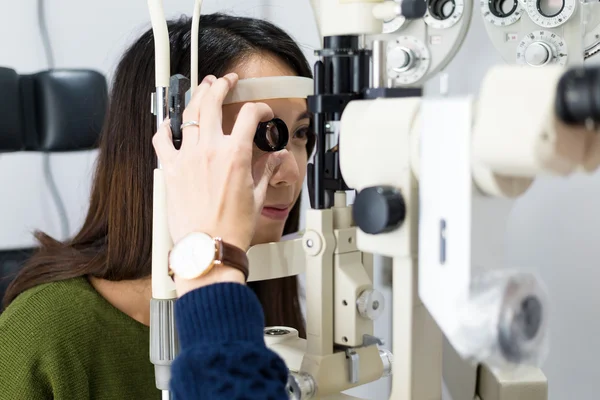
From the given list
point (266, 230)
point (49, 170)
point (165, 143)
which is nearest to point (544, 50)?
point (266, 230)

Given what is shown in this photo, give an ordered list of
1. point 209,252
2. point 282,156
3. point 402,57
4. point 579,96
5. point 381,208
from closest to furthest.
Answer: point 579,96
point 381,208
point 209,252
point 282,156
point 402,57

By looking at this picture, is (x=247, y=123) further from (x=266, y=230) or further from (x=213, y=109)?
(x=266, y=230)

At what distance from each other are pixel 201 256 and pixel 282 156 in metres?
0.41

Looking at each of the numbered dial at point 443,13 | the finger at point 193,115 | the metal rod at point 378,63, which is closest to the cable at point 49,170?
the numbered dial at point 443,13

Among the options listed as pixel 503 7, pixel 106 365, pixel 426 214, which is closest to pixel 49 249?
pixel 106 365

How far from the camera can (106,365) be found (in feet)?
3.88

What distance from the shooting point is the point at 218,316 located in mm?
718

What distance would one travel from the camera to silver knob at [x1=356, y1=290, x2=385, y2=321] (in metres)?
0.75

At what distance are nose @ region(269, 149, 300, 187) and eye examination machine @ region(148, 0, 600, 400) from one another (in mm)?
167

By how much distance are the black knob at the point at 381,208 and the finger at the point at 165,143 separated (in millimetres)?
277

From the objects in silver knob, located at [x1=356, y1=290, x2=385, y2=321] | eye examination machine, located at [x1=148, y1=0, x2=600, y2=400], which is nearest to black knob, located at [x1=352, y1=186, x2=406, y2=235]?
eye examination machine, located at [x1=148, y1=0, x2=600, y2=400]

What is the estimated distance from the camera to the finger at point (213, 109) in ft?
2.69

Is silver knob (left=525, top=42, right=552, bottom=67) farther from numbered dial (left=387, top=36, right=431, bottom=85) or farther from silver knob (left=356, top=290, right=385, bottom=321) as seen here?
silver knob (left=356, top=290, right=385, bottom=321)

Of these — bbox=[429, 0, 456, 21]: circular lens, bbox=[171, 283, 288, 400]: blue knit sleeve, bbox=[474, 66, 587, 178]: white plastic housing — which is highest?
bbox=[429, 0, 456, 21]: circular lens
